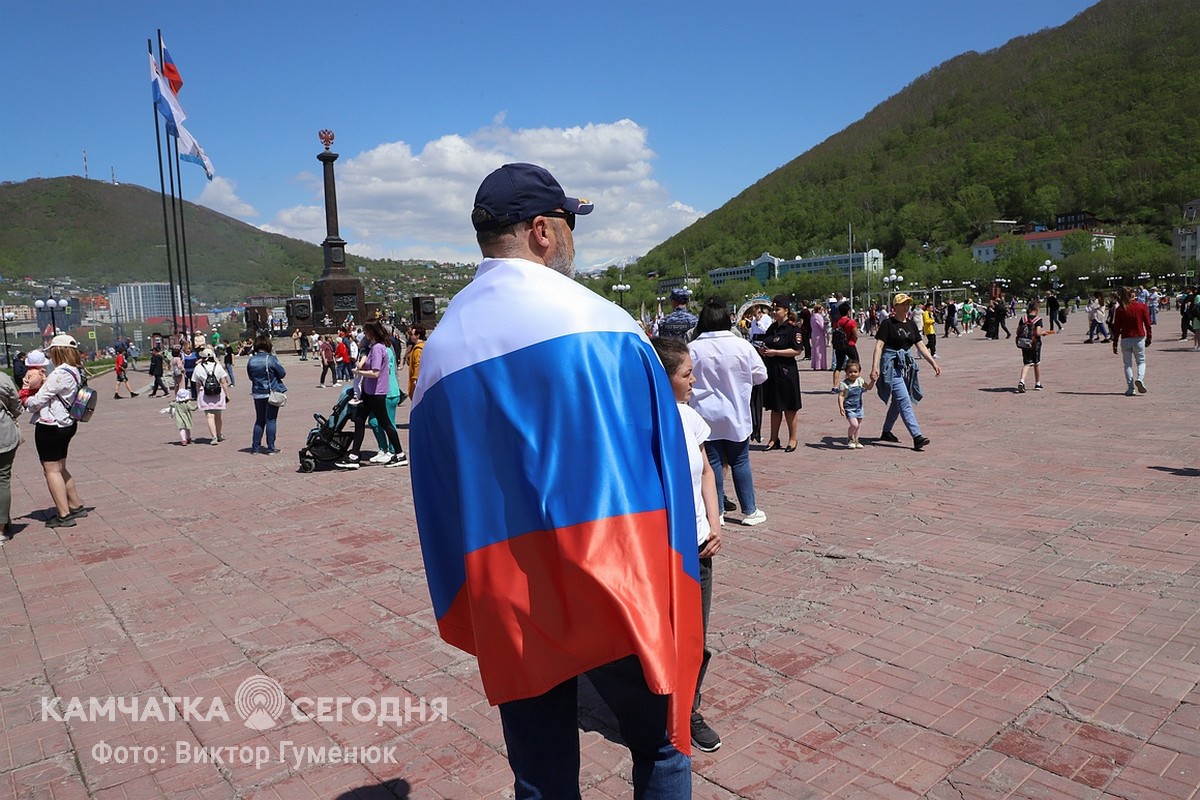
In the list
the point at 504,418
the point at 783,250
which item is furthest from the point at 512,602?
the point at 783,250

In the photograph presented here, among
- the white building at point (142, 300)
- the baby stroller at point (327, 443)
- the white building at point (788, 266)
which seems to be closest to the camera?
the baby stroller at point (327, 443)

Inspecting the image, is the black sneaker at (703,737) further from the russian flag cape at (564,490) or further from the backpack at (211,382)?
the backpack at (211,382)

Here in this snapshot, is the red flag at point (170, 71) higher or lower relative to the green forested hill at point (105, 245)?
lower

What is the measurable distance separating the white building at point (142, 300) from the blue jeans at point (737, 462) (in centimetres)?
12139

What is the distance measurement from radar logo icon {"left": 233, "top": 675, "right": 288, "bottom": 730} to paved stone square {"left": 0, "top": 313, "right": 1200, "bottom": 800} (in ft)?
0.10

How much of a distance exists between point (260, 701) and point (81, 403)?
4675 mm

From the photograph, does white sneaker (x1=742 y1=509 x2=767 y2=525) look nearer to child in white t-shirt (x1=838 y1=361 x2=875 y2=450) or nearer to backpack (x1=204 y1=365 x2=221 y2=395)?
child in white t-shirt (x1=838 y1=361 x2=875 y2=450)

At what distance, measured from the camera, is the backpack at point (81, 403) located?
22.6ft

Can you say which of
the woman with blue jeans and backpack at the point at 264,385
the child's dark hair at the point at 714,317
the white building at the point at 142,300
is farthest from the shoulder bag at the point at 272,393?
the white building at the point at 142,300

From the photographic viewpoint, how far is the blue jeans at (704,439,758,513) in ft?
18.4

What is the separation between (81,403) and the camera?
273 inches

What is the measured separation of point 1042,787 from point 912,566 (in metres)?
2.30

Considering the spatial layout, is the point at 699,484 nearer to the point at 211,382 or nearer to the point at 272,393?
the point at 272,393

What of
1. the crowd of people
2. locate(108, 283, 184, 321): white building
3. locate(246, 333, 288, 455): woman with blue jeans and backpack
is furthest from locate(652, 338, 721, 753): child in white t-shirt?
locate(108, 283, 184, 321): white building
